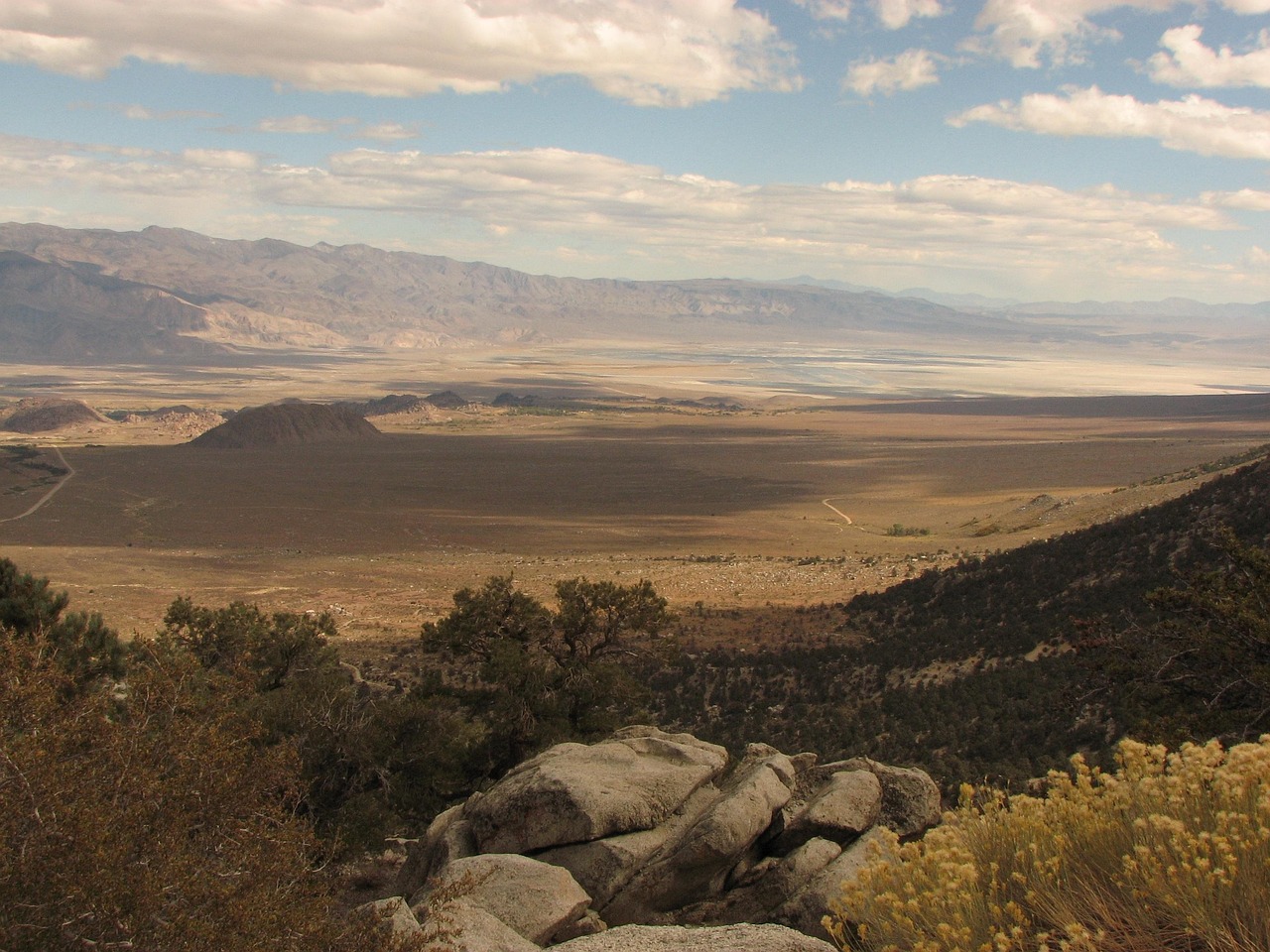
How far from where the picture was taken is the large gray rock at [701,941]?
19.3ft

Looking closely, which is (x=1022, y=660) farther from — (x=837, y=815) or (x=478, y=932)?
(x=478, y=932)

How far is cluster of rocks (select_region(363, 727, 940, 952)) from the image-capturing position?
820 cm

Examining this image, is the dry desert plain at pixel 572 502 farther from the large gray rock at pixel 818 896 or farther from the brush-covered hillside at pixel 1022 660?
the large gray rock at pixel 818 896

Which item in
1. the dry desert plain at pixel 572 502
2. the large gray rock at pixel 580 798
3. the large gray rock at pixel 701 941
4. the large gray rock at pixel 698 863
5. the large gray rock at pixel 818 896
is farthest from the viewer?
the dry desert plain at pixel 572 502

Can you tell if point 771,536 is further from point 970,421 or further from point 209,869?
point 970,421

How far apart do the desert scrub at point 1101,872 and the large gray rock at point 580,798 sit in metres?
4.70

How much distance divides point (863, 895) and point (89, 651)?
594 inches

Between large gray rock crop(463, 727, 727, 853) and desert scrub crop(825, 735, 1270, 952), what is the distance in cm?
470

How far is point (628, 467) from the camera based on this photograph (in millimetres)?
82500

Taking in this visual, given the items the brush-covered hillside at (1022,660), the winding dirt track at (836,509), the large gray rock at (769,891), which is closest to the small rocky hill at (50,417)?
the winding dirt track at (836,509)

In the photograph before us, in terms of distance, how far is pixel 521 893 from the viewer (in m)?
8.37

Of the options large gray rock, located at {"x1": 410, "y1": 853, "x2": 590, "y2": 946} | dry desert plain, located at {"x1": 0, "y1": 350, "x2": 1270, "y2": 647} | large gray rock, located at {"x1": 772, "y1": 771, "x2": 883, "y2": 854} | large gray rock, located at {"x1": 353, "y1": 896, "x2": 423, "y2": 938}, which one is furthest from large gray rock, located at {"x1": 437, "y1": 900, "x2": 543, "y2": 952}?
dry desert plain, located at {"x1": 0, "y1": 350, "x2": 1270, "y2": 647}

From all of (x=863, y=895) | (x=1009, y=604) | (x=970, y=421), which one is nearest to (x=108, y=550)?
(x=1009, y=604)

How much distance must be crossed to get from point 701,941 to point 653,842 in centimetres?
345
